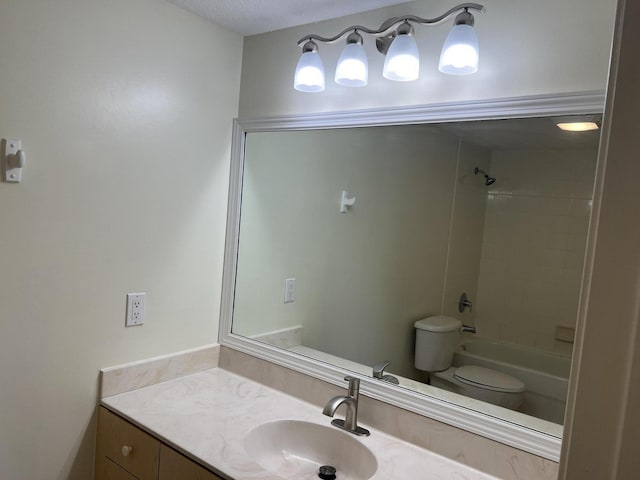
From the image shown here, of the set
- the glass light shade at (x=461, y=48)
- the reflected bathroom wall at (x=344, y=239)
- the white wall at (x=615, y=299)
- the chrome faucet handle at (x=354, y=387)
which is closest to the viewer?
the white wall at (x=615, y=299)

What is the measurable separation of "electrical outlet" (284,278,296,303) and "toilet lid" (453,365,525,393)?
29.4 inches

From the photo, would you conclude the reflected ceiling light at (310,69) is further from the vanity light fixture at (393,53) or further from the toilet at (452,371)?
the toilet at (452,371)

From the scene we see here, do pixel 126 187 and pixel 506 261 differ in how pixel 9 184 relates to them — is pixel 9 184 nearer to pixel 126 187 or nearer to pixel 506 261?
pixel 126 187

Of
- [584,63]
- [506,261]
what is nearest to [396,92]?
[584,63]

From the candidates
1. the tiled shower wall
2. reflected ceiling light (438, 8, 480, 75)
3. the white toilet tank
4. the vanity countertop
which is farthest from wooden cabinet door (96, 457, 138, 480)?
reflected ceiling light (438, 8, 480, 75)

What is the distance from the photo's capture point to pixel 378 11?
5.08 ft

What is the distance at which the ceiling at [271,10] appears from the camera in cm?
155

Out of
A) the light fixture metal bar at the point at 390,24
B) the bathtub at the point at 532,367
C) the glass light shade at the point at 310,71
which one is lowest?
the bathtub at the point at 532,367

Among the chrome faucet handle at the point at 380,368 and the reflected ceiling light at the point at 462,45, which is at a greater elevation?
the reflected ceiling light at the point at 462,45

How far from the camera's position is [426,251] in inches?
71.1

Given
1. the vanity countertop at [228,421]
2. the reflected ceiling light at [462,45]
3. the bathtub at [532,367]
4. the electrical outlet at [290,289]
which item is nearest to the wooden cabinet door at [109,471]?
the vanity countertop at [228,421]

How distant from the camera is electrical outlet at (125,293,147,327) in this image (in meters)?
1.65

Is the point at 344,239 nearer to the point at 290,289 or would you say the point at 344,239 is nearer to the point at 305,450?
the point at 290,289

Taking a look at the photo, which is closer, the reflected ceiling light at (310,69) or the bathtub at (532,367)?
the bathtub at (532,367)
